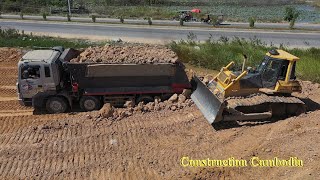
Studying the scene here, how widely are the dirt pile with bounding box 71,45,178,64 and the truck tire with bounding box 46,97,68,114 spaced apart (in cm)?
173

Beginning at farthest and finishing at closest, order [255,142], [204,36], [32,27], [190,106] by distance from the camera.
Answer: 1. [32,27]
2. [204,36]
3. [190,106]
4. [255,142]

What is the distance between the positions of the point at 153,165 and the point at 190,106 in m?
4.30

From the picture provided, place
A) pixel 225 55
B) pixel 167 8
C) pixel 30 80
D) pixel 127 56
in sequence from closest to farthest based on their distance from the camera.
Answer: pixel 30 80 → pixel 127 56 → pixel 225 55 → pixel 167 8

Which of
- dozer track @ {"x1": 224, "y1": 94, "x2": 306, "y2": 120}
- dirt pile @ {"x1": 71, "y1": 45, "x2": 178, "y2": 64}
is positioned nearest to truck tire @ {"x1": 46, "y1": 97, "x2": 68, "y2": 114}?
dirt pile @ {"x1": 71, "y1": 45, "x2": 178, "y2": 64}

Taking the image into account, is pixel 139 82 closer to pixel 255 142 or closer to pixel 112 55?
pixel 112 55

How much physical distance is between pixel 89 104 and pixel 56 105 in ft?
4.35

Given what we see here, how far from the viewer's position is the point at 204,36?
31.4 metres

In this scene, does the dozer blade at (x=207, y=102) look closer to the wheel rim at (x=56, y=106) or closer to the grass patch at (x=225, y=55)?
the wheel rim at (x=56, y=106)

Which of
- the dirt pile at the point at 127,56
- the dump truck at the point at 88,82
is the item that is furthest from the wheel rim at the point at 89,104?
the dirt pile at the point at 127,56

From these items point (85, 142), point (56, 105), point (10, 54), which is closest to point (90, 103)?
point (56, 105)

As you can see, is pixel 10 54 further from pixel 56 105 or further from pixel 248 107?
pixel 248 107

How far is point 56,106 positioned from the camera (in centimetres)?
1455

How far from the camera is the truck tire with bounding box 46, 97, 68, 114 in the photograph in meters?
14.5

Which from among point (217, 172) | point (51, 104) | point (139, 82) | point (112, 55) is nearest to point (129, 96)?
point (139, 82)
